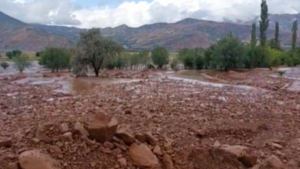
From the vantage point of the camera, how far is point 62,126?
7852 mm

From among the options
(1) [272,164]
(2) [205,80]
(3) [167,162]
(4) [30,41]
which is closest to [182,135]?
(3) [167,162]

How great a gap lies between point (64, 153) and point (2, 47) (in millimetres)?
188898

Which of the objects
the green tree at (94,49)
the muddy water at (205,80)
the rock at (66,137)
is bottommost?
the muddy water at (205,80)

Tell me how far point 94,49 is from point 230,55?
67.9ft

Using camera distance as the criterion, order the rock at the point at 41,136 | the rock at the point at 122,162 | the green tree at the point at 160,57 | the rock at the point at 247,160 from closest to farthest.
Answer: the rock at the point at 122,162 → the rock at the point at 41,136 → the rock at the point at 247,160 → the green tree at the point at 160,57

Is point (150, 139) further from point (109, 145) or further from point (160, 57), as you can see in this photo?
point (160, 57)

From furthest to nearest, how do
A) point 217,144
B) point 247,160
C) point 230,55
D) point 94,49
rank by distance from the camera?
1. point 230,55
2. point 94,49
3. point 217,144
4. point 247,160

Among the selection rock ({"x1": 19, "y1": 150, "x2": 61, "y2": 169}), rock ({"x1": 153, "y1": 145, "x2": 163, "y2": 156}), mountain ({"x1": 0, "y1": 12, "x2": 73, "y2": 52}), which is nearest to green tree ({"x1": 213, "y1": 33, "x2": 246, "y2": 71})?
rock ({"x1": 153, "y1": 145, "x2": 163, "y2": 156})

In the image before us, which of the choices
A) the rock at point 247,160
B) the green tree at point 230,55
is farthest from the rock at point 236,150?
the green tree at point 230,55

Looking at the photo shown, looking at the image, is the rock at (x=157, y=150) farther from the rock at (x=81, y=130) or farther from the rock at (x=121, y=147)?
the rock at (x=81, y=130)

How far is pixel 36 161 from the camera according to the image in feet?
21.6

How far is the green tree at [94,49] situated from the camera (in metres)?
44.1

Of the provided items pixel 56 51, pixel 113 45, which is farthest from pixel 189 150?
pixel 56 51

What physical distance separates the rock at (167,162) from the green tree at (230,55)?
162 feet
